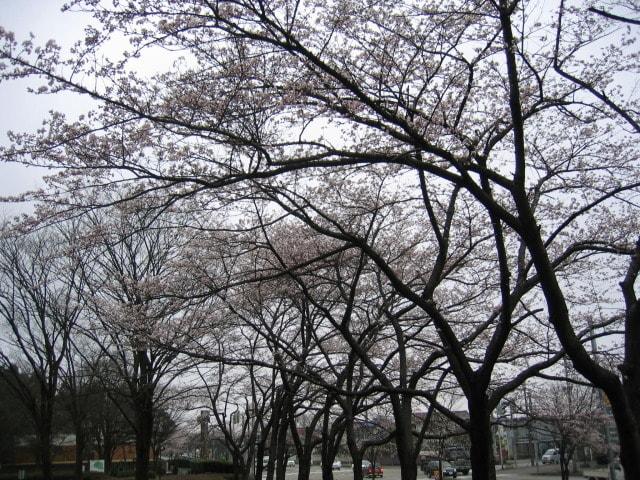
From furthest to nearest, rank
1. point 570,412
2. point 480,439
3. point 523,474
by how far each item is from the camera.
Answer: point 523,474
point 570,412
point 480,439

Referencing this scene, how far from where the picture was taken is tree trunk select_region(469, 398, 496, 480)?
8.25m

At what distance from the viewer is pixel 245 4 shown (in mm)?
5547

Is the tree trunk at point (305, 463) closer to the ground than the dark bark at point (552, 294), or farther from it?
closer to the ground

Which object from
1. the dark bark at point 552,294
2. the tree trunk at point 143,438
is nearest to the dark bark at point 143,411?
the tree trunk at point 143,438

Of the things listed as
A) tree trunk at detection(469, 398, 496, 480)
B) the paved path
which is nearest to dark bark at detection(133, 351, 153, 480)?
tree trunk at detection(469, 398, 496, 480)

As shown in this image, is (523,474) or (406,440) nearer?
(406,440)

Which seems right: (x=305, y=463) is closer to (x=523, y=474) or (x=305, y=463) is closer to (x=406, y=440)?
(x=406, y=440)

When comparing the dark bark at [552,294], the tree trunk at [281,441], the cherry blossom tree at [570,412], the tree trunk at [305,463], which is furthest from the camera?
the cherry blossom tree at [570,412]

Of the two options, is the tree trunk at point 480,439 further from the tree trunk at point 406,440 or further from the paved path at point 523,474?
the paved path at point 523,474

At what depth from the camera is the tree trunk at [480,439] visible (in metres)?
8.25

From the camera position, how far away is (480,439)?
8.35 meters

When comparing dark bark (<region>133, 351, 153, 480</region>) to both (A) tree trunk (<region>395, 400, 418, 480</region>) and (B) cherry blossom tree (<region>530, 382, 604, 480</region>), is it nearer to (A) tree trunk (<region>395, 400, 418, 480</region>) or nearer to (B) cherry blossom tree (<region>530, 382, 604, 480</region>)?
(A) tree trunk (<region>395, 400, 418, 480</region>)

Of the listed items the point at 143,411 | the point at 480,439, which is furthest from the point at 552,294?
the point at 143,411

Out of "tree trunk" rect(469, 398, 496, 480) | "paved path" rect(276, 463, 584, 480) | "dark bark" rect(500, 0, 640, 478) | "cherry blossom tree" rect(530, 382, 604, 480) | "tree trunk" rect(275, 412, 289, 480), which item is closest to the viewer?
"dark bark" rect(500, 0, 640, 478)
